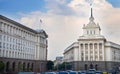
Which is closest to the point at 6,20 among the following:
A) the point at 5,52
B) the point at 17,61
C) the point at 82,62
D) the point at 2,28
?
the point at 2,28

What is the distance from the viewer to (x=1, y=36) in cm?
8750

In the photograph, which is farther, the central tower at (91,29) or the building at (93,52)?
the central tower at (91,29)

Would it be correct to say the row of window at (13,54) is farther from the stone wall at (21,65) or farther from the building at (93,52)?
the building at (93,52)

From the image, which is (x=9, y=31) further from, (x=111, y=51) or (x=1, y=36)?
(x=111, y=51)

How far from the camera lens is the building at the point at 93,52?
150 meters

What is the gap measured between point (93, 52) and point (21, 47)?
5839cm

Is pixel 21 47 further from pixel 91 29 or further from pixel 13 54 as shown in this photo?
pixel 91 29

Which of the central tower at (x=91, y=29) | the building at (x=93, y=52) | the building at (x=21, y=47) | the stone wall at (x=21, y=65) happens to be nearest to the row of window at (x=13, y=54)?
the building at (x=21, y=47)

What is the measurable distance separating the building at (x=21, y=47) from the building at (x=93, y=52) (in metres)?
23.5

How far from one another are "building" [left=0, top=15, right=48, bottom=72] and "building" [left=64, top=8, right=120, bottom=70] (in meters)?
23.5

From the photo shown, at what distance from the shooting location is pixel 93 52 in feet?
498

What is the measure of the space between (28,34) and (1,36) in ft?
105

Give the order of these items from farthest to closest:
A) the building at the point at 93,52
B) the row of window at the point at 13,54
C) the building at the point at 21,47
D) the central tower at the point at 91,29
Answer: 1. the central tower at the point at 91,29
2. the building at the point at 93,52
3. the building at the point at 21,47
4. the row of window at the point at 13,54

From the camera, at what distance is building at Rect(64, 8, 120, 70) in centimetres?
15038
